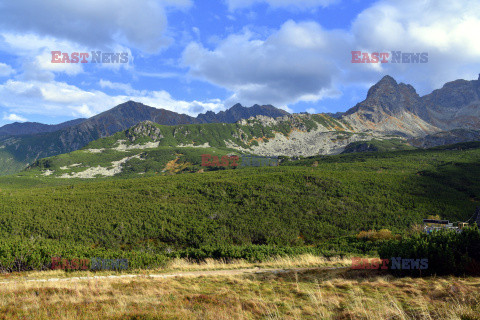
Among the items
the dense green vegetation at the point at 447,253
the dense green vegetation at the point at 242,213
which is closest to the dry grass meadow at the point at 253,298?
the dense green vegetation at the point at 447,253

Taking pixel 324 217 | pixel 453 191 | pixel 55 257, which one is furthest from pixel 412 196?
pixel 55 257

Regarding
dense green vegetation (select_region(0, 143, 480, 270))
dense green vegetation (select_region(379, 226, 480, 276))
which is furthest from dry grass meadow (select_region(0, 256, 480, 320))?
dense green vegetation (select_region(0, 143, 480, 270))

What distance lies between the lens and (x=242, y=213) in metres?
53.0

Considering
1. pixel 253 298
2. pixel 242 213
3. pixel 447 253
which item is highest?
pixel 447 253

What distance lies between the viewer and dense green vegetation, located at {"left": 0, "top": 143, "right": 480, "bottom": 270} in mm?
39812

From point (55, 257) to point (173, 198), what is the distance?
136ft

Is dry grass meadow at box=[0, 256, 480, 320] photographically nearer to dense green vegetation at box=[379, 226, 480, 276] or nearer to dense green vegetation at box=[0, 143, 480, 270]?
dense green vegetation at box=[379, 226, 480, 276]

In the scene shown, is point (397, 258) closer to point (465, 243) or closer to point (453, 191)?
point (465, 243)

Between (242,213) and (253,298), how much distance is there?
4237 cm

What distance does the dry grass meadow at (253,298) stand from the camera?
847 centimetres

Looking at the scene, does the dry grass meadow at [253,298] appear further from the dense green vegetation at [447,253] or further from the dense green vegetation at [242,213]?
the dense green vegetation at [242,213]

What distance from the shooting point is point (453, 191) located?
6706 centimetres

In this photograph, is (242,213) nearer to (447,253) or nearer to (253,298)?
(447,253)

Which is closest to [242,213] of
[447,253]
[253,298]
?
[447,253]
